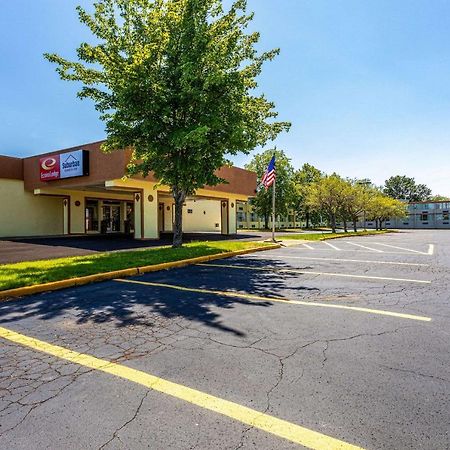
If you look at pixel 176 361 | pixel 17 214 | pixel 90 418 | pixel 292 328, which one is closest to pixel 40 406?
pixel 90 418

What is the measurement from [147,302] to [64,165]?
1939cm

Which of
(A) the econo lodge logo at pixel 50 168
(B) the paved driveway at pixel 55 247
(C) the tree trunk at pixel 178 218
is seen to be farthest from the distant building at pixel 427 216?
(A) the econo lodge logo at pixel 50 168

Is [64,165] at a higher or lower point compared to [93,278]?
higher

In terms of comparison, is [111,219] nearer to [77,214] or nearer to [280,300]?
[77,214]

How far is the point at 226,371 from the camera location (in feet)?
11.2

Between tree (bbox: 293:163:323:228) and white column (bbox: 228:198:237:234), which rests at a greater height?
tree (bbox: 293:163:323:228)

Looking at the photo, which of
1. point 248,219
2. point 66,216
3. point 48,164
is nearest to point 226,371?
point 48,164

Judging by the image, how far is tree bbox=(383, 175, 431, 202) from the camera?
113 m

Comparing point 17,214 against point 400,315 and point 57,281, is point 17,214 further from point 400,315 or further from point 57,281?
point 400,315

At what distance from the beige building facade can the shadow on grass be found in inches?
400

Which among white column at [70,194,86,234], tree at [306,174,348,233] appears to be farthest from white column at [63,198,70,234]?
tree at [306,174,348,233]

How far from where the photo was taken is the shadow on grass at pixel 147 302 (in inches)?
205

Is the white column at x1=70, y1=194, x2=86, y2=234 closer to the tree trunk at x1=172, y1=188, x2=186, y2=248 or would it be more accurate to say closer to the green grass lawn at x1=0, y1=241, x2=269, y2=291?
the tree trunk at x1=172, y1=188, x2=186, y2=248

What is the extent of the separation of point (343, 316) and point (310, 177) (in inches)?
2277
